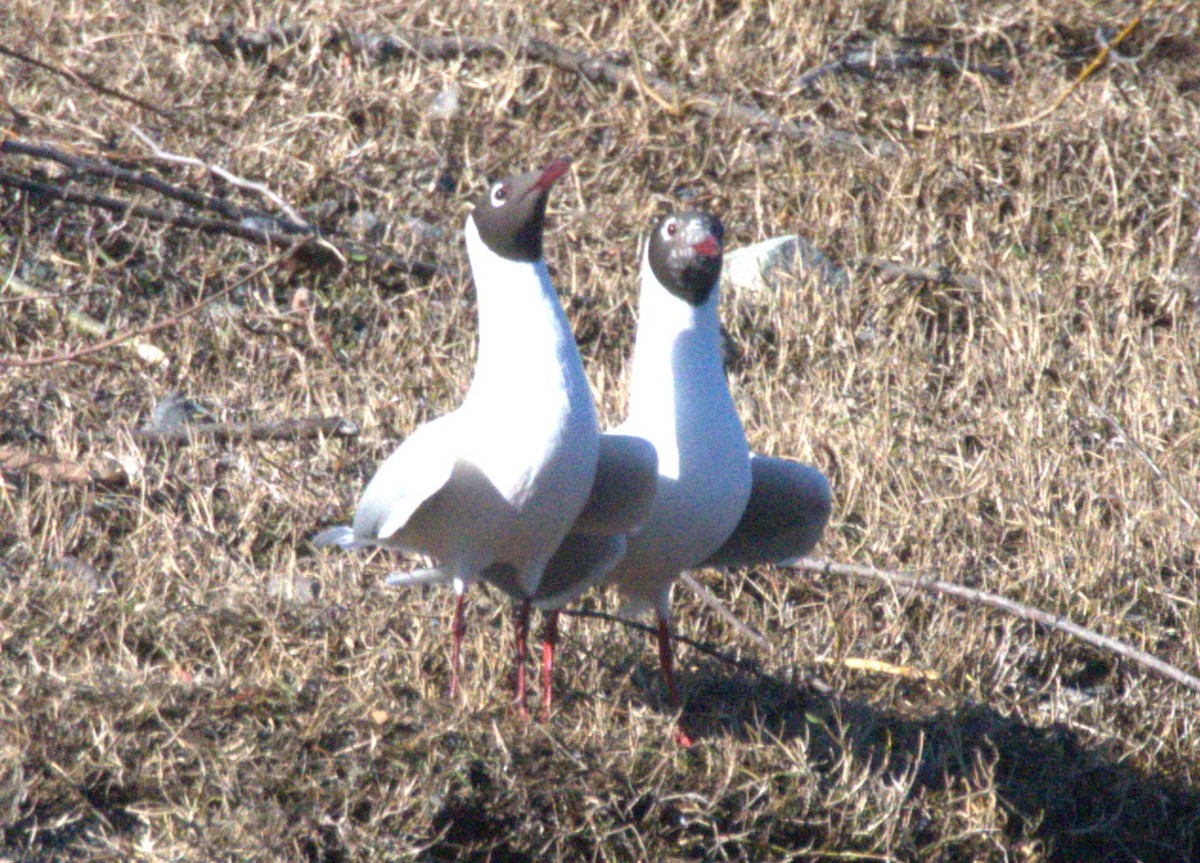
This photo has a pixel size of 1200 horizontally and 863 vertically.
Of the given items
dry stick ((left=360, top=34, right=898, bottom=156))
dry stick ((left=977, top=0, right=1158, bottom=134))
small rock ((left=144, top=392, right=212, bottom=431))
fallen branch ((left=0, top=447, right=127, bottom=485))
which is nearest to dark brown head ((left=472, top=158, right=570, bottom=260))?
→ fallen branch ((left=0, top=447, right=127, bottom=485))

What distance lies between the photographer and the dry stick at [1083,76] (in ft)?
19.4

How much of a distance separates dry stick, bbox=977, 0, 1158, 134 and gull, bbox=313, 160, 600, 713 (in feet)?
9.99

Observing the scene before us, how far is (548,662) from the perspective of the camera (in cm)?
360

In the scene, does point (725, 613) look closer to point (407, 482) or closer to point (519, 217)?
point (407, 482)

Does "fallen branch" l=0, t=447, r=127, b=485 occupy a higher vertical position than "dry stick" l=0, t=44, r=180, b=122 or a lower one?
lower

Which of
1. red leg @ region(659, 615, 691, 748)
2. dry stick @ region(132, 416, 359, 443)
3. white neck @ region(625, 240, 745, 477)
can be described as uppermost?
white neck @ region(625, 240, 745, 477)

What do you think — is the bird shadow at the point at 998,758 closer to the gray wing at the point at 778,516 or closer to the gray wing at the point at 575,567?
the gray wing at the point at 778,516

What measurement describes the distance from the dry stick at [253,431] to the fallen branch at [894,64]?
2466 millimetres

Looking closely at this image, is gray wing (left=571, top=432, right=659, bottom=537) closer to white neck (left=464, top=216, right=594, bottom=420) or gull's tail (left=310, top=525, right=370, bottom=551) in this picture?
white neck (left=464, top=216, right=594, bottom=420)

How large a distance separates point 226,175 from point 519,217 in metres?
2.14

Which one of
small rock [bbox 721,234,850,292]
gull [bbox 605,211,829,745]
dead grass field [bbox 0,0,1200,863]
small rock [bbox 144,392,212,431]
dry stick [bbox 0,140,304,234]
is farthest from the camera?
small rock [bbox 721,234,850,292]

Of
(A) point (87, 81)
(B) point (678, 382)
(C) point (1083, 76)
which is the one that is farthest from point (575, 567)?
(C) point (1083, 76)

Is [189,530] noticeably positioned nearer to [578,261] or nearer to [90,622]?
Answer: [90,622]

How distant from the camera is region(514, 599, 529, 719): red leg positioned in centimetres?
348
